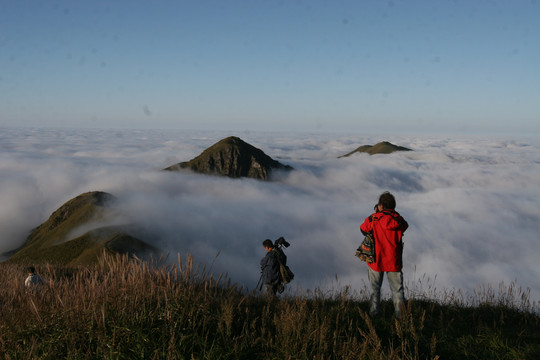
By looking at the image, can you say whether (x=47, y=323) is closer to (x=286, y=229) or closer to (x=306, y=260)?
(x=306, y=260)

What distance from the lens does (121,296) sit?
393 centimetres

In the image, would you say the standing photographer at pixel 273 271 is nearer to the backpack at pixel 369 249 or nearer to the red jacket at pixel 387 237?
the backpack at pixel 369 249

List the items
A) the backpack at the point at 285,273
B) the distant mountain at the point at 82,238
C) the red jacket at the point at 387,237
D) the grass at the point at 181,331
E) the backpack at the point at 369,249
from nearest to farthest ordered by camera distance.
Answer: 1. the grass at the point at 181,331
2. the red jacket at the point at 387,237
3. the backpack at the point at 369,249
4. the backpack at the point at 285,273
5. the distant mountain at the point at 82,238

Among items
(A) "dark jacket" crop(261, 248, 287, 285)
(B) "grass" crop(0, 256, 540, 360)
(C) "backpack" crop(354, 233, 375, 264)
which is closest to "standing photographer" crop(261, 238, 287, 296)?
(A) "dark jacket" crop(261, 248, 287, 285)

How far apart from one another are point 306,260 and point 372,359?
14429 cm

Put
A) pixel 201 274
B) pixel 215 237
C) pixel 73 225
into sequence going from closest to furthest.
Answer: pixel 201 274 < pixel 73 225 < pixel 215 237

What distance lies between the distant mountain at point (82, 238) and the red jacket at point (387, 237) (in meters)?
44.8

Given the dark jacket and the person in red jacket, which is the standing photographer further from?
the person in red jacket

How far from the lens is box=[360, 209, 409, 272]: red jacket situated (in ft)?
18.7

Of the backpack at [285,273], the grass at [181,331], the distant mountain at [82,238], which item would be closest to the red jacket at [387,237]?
the grass at [181,331]

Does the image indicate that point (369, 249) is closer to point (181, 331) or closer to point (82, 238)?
point (181, 331)

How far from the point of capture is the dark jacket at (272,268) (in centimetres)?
753

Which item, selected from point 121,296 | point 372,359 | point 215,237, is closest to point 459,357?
point 372,359

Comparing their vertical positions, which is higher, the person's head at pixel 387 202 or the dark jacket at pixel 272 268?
the person's head at pixel 387 202
